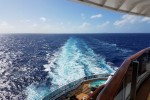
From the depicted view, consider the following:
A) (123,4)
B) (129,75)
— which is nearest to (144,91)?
(129,75)

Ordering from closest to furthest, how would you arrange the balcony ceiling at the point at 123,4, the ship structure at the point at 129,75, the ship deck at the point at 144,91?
the ship structure at the point at 129,75, the ship deck at the point at 144,91, the balcony ceiling at the point at 123,4

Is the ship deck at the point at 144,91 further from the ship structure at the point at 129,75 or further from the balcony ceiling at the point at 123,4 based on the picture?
the balcony ceiling at the point at 123,4

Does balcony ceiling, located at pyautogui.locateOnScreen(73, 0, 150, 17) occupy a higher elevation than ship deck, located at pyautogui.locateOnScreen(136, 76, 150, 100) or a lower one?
higher

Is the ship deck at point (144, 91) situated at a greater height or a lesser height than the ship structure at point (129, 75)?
lesser

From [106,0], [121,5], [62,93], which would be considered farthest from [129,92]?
[62,93]

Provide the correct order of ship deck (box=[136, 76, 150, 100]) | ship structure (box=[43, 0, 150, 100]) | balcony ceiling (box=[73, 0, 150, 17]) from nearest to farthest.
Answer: ship structure (box=[43, 0, 150, 100]) → ship deck (box=[136, 76, 150, 100]) → balcony ceiling (box=[73, 0, 150, 17])

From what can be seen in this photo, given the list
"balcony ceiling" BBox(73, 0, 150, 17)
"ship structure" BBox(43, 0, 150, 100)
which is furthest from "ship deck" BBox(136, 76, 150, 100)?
"balcony ceiling" BBox(73, 0, 150, 17)

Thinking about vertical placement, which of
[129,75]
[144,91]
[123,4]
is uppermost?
[123,4]

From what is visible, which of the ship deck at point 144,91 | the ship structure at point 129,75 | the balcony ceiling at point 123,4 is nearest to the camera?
the ship structure at point 129,75

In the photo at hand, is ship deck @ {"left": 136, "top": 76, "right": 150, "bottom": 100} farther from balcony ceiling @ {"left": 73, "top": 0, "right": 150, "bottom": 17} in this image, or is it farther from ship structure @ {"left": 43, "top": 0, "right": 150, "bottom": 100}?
balcony ceiling @ {"left": 73, "top": 0, "right": 150, "bottom": 17}

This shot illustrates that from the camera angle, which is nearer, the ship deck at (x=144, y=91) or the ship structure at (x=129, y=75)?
the ship structure at (x=129, y=75)

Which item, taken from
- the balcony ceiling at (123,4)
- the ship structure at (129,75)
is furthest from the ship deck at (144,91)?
the balcony ceiling at (123,4)

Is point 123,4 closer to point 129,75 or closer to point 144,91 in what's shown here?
point 144,91
